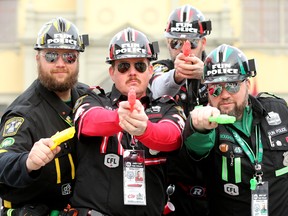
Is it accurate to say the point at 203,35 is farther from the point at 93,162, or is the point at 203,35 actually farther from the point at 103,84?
the point at 103,84

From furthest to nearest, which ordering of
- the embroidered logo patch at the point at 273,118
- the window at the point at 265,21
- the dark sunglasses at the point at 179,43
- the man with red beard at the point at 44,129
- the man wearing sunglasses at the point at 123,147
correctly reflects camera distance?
the window at the point at 265,21
the dark sunglasses at the point at 179,43
the embroidered logo patch at the point at 273,118
the man with red beard at the point at 44,129
the man wearing sunglasses at the point at 123,147

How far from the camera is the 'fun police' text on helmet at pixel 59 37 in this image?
185 inches

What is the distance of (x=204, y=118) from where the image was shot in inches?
152

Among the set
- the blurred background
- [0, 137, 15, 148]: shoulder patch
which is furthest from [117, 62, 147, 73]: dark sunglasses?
the blurred background

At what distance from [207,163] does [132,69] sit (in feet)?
3.15

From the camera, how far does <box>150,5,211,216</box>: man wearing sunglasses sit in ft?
16.5

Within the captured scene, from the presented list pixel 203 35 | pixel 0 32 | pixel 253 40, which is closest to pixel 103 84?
pixel 0 32

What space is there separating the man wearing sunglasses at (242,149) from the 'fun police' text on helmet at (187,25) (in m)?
0.69

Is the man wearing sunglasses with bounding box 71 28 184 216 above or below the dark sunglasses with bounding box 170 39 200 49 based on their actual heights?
below

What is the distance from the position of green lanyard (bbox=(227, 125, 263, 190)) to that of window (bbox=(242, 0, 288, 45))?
62.8 feet

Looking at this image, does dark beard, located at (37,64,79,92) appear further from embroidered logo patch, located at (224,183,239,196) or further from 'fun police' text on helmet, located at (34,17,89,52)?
embroidered logo patch, located at (224,183,239,196)

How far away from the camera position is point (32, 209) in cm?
443

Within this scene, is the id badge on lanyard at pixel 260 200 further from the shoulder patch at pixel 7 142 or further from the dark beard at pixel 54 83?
the shoulder patch at pixel 7 142

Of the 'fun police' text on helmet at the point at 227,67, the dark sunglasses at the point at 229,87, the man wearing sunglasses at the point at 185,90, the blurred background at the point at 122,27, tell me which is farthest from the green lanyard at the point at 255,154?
the blurred background at the point at 122,27
